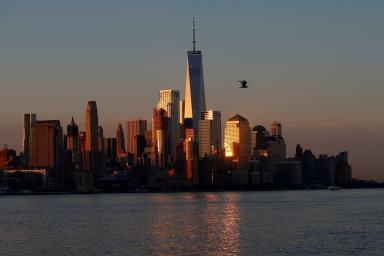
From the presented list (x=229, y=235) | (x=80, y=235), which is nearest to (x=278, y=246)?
(x=229, y=235)

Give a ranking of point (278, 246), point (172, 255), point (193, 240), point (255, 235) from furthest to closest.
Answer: point (255, 235)
point (193, 240)
point (278, 246)
point (172, 255)

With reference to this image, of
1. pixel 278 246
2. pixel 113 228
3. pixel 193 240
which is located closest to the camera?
pixel 278 246

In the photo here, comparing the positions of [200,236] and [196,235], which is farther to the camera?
[196,235]

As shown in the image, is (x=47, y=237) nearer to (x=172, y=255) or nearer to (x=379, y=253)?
(x=172, y=255)

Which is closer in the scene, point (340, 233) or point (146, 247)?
point (146, 247)

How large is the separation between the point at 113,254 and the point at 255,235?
26788 mm

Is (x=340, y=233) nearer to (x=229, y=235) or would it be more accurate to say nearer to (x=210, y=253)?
(x=229, y=235)

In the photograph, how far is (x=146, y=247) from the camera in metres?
96.4

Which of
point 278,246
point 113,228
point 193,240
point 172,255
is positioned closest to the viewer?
point 172,255

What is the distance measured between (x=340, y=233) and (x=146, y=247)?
29.0m

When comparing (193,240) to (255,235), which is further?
(255,235)

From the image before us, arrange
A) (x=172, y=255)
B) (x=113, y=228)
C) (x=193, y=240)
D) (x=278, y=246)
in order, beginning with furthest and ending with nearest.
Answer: (x=113, y=228) < (x=193, y=240) < (x=278, y=246) < (x=172, y=255)

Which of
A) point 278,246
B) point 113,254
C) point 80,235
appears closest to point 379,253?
point 278,246

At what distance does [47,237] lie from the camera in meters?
114
